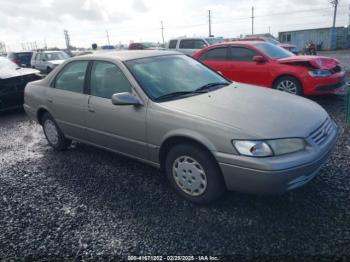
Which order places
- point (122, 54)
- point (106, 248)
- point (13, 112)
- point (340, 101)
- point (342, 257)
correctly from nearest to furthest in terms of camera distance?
1. point (342, 257)
2. point (106, 248)
3. point (122, 54)
4. point (340, 101)
5. point (13, 112)

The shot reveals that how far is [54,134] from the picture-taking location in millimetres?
4992

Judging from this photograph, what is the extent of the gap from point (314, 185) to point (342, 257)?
3.75 ft

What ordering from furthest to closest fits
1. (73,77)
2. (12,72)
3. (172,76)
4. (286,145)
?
(12,72), (73,77), (172,76), (286,145)

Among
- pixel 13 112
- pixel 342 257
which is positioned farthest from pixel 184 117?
pixel 13 112

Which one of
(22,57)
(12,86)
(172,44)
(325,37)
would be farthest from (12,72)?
(325,37)

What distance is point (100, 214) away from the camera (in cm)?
316

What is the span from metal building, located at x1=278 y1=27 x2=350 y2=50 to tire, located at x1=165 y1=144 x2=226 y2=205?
3383cm

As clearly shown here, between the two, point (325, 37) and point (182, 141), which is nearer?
point (182, 141)

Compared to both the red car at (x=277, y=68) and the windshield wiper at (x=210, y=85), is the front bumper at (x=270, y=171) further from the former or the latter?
the red car at (x=277, y=68)

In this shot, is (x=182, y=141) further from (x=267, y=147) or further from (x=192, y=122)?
(x=267, y=147)

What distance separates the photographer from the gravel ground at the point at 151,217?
2.56 metres

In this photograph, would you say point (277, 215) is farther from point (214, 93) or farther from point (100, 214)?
point (100, 214)

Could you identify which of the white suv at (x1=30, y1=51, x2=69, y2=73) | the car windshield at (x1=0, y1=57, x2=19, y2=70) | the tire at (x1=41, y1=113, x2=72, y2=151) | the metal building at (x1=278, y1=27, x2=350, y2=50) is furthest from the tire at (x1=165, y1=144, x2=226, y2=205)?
the metal building at (x1=278, y1=27, x2=350, y2=50)

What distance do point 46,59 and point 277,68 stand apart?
14.5 m
